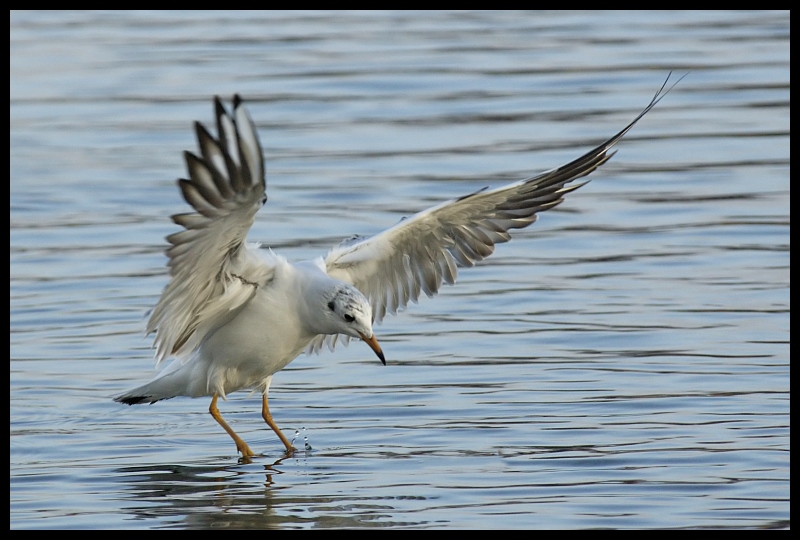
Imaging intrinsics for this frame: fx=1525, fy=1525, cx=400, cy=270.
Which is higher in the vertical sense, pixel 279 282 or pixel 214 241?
pixel 214 241

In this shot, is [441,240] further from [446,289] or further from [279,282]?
[446,289]

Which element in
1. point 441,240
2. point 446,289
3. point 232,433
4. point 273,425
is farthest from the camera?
point 446,289

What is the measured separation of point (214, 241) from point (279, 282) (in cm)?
114

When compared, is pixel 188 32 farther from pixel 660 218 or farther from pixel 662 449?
pixel 662 449

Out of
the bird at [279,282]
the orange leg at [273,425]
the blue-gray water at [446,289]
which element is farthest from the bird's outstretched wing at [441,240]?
the orange leg at [273,425]

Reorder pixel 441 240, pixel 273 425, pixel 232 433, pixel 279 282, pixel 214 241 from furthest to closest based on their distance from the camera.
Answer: pixel 441 240
pixel 273 425
pixel 232 433
pixel 279 282
pixel 214 241

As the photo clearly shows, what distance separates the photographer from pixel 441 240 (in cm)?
916

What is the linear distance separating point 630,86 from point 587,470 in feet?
36.5

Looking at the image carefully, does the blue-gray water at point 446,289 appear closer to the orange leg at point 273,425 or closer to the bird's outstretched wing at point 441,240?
the orange leg at point 273,425

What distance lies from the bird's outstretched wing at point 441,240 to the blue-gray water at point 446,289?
0.65 meters

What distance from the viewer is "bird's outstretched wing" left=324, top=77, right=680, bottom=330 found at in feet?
29.1

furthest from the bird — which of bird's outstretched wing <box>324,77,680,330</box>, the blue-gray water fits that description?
the blue-gray water

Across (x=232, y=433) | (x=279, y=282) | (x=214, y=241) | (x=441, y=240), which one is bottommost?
(x=232, y=433)

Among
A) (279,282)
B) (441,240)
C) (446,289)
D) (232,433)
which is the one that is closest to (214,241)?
(279,282)
